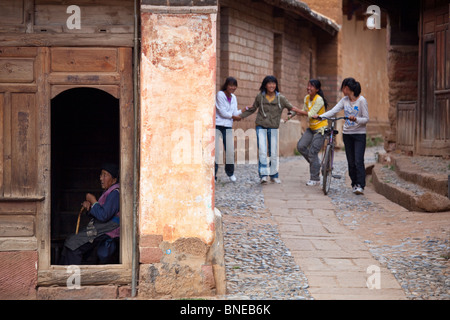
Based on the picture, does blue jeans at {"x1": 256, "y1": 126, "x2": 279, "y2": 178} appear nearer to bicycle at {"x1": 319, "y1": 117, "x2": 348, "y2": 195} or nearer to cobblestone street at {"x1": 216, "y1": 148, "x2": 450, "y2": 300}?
cobblestone street at {"x1": 216, "y1": 148, "x2": 450, "y2": 300}

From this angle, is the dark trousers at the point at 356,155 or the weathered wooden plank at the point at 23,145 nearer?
the weathered wooden plank at the point at 23,145

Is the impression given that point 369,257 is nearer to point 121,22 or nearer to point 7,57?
point 121,22

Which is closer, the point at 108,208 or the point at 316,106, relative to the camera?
the point at 108,208

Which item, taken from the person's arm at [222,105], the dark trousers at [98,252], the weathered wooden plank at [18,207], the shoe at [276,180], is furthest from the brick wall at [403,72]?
the weathered wooden plank at [18,207]

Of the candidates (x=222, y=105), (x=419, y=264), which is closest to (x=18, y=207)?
(x=419, y=264)

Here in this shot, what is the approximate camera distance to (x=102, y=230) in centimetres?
634

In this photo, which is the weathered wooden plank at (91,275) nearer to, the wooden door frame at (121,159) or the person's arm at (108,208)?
the wooden door frame at (121,159)

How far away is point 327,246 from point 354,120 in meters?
2.99

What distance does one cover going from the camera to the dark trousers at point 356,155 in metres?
9.77

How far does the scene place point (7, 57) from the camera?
5.70m

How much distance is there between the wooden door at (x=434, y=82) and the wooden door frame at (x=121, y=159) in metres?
7.24

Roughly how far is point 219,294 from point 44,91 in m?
2.25

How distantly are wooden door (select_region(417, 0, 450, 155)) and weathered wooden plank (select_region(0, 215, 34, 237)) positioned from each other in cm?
780

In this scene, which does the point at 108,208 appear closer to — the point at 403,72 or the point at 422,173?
the point at 422,173
